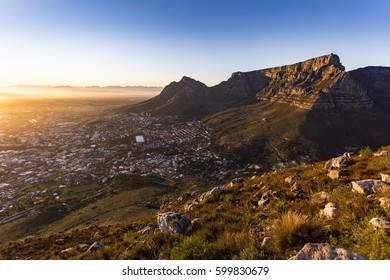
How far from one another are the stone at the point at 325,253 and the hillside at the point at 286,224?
1.0 inches

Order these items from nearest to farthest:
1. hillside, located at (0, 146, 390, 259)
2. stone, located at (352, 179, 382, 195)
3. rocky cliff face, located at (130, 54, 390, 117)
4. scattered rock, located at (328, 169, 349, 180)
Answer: hillside, located at (0, 146, 390, 259) → stone, located at (352, 179, 382, 195) → scattered rock, located at (328, 169, 349, 180) → rocky cliff face, located at (130, 54, 390, 117)

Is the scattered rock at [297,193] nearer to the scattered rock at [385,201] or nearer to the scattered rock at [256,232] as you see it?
the scattered rock at [385,201]

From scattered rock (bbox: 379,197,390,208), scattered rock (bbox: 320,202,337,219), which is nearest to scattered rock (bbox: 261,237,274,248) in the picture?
scattered rock (bbox: 320,202,337,219)

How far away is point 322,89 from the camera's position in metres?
141

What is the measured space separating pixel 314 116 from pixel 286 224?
135835 mm

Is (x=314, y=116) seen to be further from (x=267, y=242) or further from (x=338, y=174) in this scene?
(x=267, y=242)

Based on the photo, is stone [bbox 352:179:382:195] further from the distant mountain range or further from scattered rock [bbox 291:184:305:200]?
the distant mountain range

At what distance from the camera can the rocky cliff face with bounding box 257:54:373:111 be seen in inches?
5261

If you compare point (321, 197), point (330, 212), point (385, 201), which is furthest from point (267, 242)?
point (321, 197)

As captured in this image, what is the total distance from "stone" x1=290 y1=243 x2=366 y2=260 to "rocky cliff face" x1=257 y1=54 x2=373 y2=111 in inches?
5580

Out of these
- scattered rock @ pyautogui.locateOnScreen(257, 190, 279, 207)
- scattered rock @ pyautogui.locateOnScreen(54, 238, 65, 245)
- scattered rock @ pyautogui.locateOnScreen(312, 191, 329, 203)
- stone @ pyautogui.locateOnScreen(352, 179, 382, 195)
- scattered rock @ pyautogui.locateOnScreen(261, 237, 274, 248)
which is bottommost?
scattered rock @ pyautogui.locateOnScreen(54, 238, 65, 245)

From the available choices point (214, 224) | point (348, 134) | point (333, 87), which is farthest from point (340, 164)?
point (333, 87)

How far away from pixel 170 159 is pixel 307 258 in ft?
279

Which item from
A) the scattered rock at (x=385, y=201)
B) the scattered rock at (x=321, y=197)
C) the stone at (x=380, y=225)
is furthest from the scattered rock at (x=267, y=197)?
the stone at (x=380, y=225)
